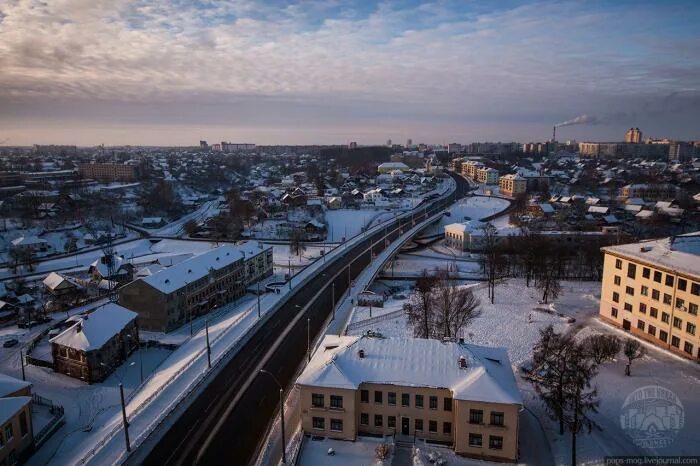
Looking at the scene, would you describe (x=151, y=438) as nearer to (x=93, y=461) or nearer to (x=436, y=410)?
(x=93, y=461)

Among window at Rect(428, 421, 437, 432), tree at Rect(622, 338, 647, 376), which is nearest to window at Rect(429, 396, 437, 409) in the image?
window at Rect(428, 421, 437, 432)

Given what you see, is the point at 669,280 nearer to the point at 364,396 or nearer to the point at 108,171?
the point at 364,396

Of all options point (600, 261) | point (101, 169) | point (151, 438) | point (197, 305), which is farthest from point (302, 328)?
point (101, 169)

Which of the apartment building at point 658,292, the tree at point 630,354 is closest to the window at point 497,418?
the tree at point 630,354

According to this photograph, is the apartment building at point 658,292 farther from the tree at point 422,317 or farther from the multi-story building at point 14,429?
the multi-story building at point 14,429

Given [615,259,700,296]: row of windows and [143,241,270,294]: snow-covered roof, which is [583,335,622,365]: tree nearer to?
[615,259,700,296]: row of windows

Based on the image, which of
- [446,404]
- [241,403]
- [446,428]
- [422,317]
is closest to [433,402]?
[446,404]
